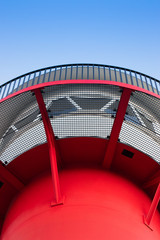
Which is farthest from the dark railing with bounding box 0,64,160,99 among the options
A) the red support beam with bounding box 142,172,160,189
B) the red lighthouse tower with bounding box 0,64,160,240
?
the red support beam with bounding box 142,172,160,189

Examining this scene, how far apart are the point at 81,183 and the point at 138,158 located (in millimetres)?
1923

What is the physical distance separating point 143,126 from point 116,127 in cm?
87

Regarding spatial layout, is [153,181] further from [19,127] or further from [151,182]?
[19,127]

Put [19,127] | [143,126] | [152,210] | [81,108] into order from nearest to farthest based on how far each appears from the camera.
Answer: [152,210], [81,108], [143,126], [19,127]

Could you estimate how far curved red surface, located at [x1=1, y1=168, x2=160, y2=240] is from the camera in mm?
5844

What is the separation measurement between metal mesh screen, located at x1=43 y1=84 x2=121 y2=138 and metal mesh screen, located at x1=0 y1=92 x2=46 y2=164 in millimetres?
479

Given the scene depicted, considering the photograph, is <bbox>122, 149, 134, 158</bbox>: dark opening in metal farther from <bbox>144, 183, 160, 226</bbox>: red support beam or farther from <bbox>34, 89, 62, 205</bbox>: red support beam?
<bbox>34, 89, 62, 205</bbox>: red support beam

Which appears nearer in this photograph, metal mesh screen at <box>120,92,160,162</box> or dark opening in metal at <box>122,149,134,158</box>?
metal mesh screen at <box>120,92,160,162</box>

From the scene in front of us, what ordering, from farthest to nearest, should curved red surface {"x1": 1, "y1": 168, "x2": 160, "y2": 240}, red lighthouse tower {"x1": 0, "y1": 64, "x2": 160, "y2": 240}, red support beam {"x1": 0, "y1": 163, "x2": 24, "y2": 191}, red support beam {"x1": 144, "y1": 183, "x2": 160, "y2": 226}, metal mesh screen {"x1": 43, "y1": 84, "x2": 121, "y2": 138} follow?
red support beam {"x1": 0, "y1": 163, "x2": 24, "y2": 191}, metal mesh screen {"x1": 43, "y1": 84, "x2": 121, "y2": 138}, red support beam {"x1": 144, "y1": 183, "x2": 160, "y2": 226}, red lighthouse tower {"x1": 0, "y1": 64, "x2": 160, "y2": 240}, curved red surface {"x1": 1, "y1": 168, "x2": 160, "y2": 240}

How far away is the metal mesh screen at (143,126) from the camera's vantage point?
7.06 meters

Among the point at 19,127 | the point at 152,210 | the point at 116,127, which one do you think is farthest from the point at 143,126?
the point at 19,127

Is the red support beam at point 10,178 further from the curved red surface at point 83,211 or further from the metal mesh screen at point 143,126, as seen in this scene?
the metal mesh screen at point 143,126

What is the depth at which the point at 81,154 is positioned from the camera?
8.02 metres

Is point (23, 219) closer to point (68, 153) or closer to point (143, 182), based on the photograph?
point (68, 153)
